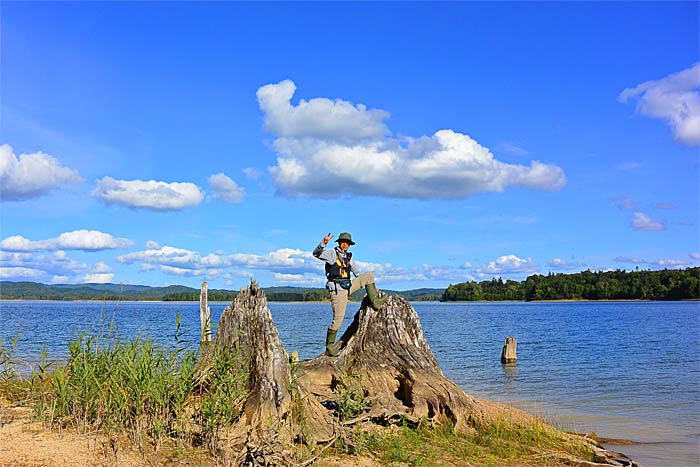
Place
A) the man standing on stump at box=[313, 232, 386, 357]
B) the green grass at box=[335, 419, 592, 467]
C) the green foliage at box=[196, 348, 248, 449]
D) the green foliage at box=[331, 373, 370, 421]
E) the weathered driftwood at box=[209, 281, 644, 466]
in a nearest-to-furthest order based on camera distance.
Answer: the green foliage at box=[196, 348, 248, 449] → the weathered driftwood at box=[209, 281, 644, 466] → the green grass at box=[335, 419, 592, 467] → the green foliage at box=[331, 373, 370, 421] → the man standing on stump at box=[313, 232, 386, 357]

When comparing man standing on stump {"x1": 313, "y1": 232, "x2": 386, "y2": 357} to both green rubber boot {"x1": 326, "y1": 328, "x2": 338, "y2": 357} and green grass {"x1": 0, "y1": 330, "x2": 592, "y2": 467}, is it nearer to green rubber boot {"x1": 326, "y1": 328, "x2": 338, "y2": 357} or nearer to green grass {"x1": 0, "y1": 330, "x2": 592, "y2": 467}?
green rubber boot {"x1": 326, "y1": 328, "x2": 338, "y2": 357}

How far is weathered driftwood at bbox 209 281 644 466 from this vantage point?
7359 mm

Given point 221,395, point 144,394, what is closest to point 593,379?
point 221,395

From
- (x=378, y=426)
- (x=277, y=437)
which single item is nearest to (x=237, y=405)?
(x=277, y=437)

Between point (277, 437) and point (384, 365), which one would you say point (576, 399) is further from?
point (277, 437)

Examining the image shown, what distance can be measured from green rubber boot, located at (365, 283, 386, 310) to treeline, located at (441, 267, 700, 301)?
120 meters

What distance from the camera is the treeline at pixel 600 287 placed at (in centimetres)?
12117

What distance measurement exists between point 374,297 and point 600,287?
13142 cm

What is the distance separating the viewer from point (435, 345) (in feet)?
98.6

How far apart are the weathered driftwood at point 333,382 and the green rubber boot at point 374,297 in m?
0.13

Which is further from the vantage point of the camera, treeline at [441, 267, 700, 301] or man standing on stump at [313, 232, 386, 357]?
treeline at [441, 267, 700, 301]

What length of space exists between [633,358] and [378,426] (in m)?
20.7

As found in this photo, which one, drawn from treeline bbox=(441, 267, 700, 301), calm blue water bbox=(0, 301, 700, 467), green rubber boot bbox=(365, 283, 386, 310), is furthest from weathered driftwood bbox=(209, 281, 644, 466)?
treeline bbox=(441, 267, 700, 301)

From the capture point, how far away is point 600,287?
130 meters
